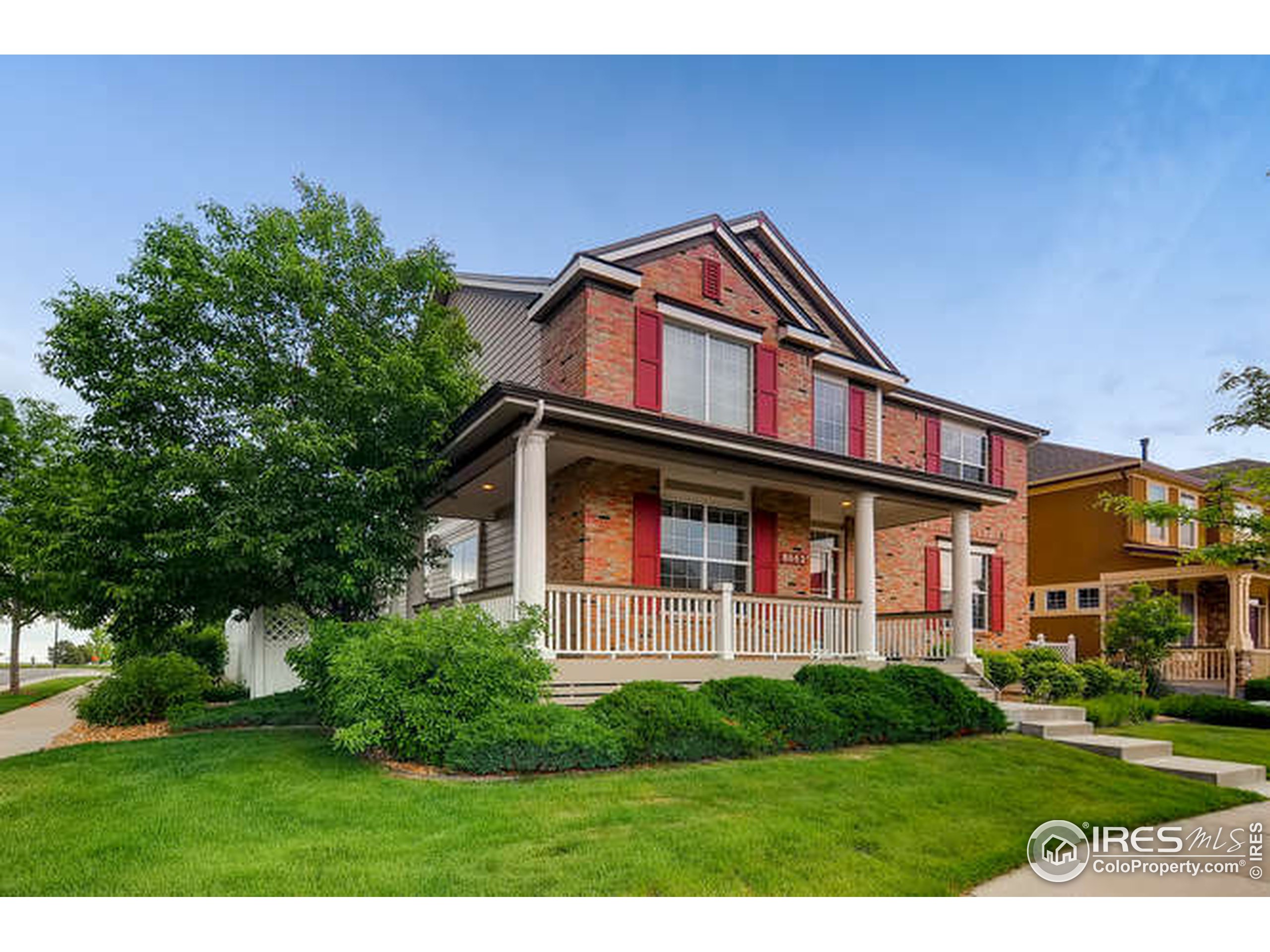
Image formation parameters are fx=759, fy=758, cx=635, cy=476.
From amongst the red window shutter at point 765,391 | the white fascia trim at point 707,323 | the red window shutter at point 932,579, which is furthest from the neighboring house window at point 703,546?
the red window shutter at point 932,579

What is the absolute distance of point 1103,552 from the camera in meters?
23.7

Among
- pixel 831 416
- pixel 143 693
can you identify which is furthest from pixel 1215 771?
pixel 143 693

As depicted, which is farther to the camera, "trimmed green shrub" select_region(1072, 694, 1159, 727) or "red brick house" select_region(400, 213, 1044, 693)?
"trimmed green shrub" select_region(1072, 694, 1159, 727)

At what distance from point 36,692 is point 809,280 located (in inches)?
880

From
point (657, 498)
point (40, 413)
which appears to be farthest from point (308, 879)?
point (40, 413)

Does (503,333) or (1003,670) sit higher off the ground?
(503,333)

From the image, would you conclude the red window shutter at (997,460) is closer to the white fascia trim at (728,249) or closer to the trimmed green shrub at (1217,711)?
the trimmed green shrub at (1217,711)

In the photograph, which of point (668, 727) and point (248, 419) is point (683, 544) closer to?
point (668, 727)

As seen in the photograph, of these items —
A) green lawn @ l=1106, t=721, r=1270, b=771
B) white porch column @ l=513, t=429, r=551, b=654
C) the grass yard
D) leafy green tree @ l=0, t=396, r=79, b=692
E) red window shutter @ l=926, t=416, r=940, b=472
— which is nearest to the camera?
the grass yard

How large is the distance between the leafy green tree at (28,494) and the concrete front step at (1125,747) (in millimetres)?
15228

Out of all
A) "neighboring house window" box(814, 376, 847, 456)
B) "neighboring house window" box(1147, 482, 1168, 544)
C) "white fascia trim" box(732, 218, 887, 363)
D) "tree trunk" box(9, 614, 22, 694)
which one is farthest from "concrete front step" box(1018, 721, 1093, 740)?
"tree trunk" box(9, 614, 22, 694)

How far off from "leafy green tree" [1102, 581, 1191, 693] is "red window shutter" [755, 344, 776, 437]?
940cm

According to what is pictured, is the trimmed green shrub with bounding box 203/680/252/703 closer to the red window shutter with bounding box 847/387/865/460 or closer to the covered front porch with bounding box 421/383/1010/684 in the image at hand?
the covered front porch with bounding box 421/383/1010/684

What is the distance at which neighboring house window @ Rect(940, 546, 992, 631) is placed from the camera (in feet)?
57.9
